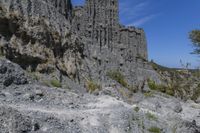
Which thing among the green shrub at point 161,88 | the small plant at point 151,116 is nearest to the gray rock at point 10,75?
the small plant at point 151,116

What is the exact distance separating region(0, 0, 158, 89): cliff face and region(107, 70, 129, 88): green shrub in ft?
2.02

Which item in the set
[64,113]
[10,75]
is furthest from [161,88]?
[64,113]

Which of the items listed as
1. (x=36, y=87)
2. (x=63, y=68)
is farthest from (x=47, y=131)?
(x=63, y=68)

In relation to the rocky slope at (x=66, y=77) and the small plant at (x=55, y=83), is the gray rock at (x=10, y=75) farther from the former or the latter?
the small plant at (x=55, y=83)

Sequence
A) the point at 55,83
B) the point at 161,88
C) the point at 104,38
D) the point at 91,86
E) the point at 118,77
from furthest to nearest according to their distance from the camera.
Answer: the point at 161,88, the point at 104,38, the point at 118,77, the point at 91,86, the point at 55,83

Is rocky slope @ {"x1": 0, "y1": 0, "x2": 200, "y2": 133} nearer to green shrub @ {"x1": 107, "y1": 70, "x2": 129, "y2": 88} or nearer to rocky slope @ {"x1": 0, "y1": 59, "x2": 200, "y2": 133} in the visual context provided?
rocky slope @ {"x1": 0, "y1": 59, "x2": 200, "y2": 133}

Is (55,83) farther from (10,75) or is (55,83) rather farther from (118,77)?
(118,77)

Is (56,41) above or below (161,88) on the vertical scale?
above

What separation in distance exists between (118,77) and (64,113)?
32292mm

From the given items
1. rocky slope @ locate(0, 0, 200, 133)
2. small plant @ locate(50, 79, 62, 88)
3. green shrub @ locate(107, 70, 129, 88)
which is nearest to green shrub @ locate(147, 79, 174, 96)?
Result: rocky slope @ locate(0, 0, 200, 133)

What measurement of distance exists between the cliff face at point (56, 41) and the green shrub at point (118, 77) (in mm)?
617

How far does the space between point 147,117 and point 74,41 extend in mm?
18275

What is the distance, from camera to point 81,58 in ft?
137

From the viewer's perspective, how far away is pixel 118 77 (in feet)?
176
